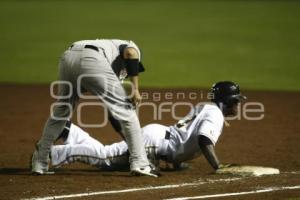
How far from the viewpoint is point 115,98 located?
7305mm

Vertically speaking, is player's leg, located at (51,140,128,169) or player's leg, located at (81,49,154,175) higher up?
player's leg, located at (81,49,154,175)

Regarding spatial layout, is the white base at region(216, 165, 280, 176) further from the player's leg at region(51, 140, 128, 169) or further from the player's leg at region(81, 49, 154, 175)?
the player's leg at region(51, 140, 128, 169)

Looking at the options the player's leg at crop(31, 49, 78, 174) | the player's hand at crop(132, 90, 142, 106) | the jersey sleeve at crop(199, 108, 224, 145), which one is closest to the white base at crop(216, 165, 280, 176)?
the jersey sleeve at crop(199, 108, 224, 145)

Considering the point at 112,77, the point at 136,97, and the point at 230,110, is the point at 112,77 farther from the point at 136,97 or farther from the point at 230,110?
the point at 230,110

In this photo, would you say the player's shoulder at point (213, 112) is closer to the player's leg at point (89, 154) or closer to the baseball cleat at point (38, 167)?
the player's leg at point (89, 154)

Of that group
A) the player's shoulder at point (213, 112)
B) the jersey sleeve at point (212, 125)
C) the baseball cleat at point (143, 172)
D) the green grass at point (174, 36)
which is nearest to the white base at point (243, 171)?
the jersey sleeve at point (212, 125)

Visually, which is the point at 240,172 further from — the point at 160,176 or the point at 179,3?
the point at 179,3

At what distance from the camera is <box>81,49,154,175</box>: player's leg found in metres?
7.23

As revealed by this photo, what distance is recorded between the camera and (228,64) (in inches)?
680

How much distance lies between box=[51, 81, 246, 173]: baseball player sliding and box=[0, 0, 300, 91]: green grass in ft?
22.9

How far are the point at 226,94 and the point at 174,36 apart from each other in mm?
13455

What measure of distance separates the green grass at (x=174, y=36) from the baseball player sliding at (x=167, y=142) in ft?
22.9

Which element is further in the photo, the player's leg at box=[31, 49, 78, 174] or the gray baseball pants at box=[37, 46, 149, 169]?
the player's leg at box=[31, 49, 78, 174]

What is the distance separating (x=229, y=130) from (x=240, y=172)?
3.41 metres
